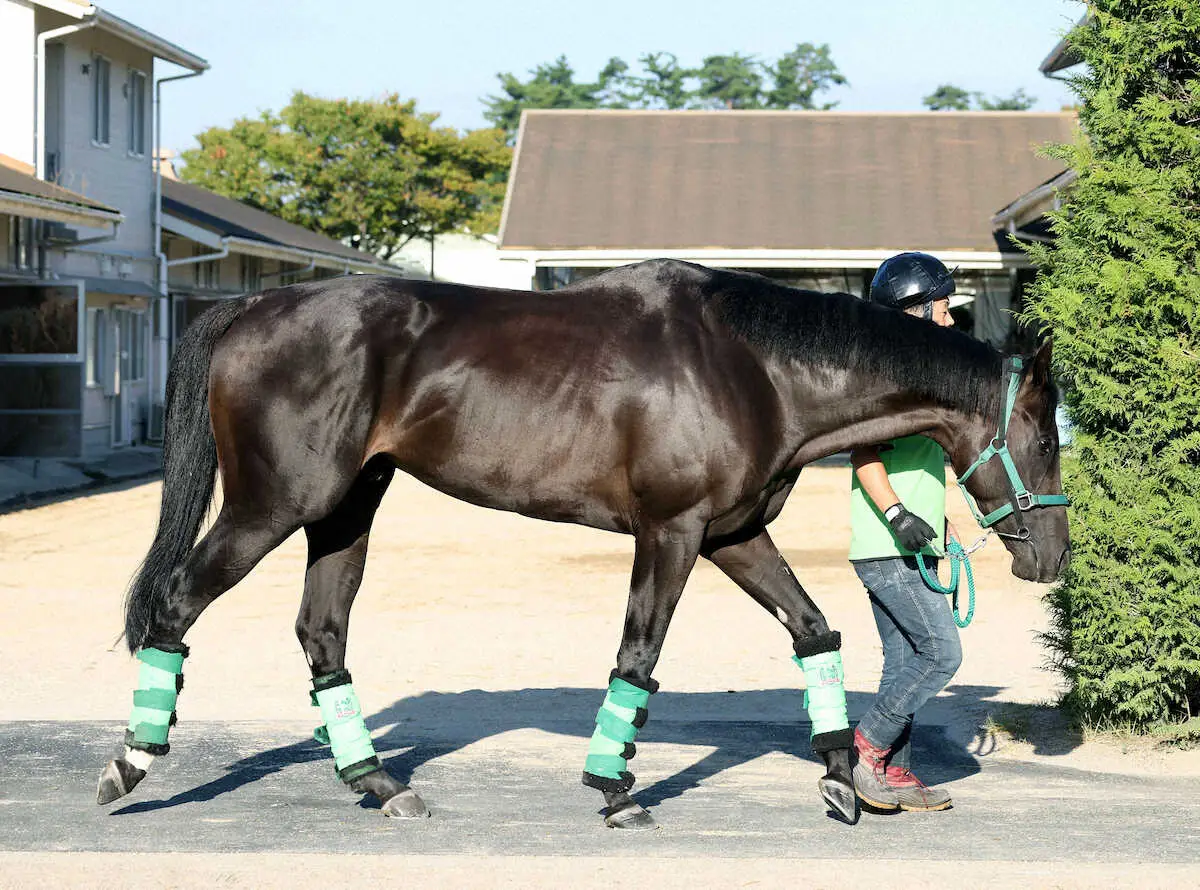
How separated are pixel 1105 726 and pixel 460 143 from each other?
4516cm

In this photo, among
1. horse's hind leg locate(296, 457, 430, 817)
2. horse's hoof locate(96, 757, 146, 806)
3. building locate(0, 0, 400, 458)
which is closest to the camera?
horse's hoof locate(96, 757, 146, 806)

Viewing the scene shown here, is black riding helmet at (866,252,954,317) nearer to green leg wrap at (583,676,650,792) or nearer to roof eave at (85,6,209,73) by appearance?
green leg wrap at (583,676,650,792)

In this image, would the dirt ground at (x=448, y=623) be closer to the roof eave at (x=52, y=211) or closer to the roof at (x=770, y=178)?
the roof eave at (x=52, y=211)

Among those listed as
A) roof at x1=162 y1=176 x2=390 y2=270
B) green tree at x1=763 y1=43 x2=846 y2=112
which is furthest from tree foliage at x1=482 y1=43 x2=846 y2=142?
Result: roof at x1=162 y1=176 x2=390 y2=270

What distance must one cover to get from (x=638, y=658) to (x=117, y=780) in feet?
5.97

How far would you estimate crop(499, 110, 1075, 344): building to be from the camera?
21.5 metres

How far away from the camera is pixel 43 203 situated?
17.7 m

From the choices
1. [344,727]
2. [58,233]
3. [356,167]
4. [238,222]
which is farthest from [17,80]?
[356,167]

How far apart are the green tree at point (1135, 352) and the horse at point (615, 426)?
1107 mm

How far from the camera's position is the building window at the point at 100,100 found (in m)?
24.0

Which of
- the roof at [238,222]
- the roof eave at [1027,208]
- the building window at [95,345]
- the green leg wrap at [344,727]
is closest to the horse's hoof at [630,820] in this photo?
the green leg wrap at [344,727]

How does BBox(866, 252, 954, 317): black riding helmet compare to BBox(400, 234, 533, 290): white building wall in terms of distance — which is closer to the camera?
BBox(866, 252, 954, 317): black riding helmet

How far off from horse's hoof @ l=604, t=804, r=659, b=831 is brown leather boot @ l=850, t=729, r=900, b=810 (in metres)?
0.77

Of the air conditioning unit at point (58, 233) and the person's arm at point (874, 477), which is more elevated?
the air conditioning unit at point (58, 233)
